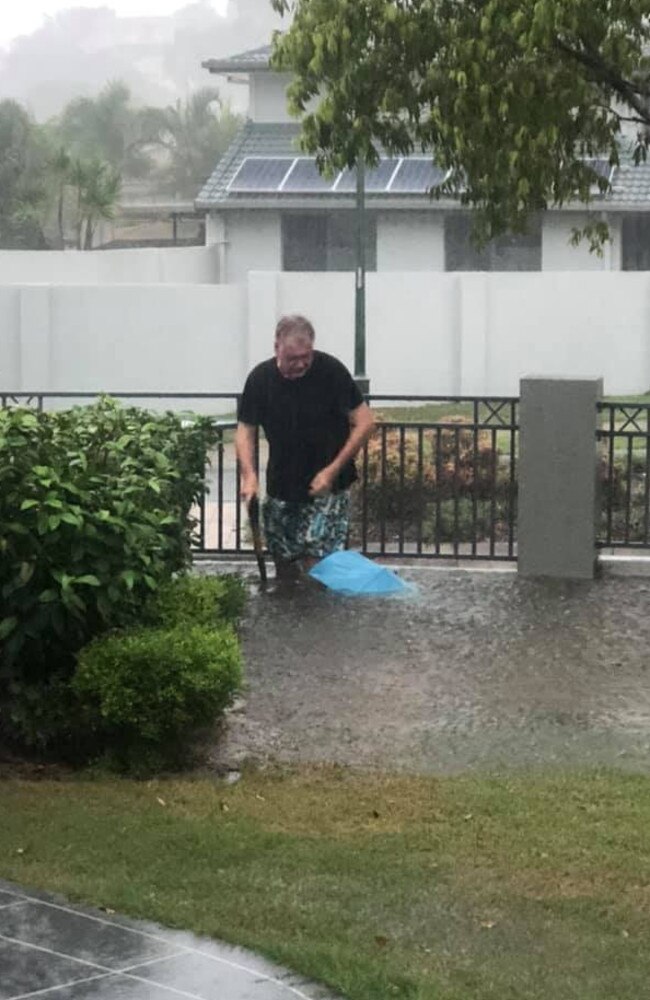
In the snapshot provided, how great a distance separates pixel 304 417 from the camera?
9.57 m

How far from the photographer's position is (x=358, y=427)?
9.47 m

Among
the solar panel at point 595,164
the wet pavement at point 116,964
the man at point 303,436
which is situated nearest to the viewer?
the wet pavement at point 116,964

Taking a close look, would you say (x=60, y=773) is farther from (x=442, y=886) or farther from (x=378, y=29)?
(x=378, y=29)

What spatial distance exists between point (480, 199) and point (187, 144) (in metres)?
78.6

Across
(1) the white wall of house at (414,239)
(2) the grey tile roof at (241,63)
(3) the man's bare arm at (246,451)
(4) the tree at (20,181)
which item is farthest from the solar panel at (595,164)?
(4) the tree at (20,181)

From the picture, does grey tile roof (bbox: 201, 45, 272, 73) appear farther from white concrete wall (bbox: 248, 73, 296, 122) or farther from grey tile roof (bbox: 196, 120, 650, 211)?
grey tile roof (bbox: 196, 120, 650, 211)

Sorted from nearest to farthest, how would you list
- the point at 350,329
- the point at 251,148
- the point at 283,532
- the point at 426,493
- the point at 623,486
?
the point at 283,532
the point at 426,493
the point at 623,486
the point at 350,329
the point at 251,148

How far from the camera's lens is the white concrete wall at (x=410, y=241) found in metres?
33.2

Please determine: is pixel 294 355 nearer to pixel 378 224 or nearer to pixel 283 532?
pixel 283 532

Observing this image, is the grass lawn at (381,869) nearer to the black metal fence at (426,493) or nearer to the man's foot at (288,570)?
the man's foot at (288,570)

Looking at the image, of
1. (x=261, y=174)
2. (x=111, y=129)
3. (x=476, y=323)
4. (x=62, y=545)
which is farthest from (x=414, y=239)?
(x=111, y=129)

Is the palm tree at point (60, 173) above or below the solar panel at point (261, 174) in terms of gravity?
above

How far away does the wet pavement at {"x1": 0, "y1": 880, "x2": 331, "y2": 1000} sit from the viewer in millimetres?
4406

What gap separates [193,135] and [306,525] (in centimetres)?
7661
